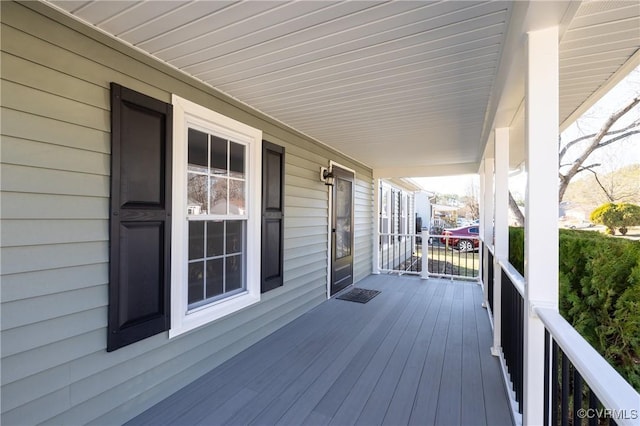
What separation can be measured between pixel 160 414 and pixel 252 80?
2.59 meters

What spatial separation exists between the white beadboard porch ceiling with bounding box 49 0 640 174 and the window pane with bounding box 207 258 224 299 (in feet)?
5.24

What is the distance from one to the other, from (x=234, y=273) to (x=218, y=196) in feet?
2.69

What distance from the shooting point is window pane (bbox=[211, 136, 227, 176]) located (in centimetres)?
283

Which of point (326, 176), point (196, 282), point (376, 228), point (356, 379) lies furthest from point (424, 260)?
point (196, 282)

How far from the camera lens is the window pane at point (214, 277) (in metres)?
2.85


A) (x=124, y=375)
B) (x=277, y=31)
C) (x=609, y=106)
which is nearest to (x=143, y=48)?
(x=277, y=31)

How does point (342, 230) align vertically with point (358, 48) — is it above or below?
below

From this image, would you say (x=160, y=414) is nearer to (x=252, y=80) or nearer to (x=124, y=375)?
(x=124, y=375)

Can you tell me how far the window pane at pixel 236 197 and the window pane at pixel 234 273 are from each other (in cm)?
48

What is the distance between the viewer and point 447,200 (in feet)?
104

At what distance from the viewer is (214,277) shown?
2910 millimetres

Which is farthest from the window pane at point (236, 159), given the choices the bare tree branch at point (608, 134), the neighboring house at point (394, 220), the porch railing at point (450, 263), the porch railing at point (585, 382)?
the bare tree branch at point (608, 134)

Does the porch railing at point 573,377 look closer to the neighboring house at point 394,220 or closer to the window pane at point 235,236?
the window pane at point 235,236

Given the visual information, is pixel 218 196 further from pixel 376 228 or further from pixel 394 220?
pixel 394 220
